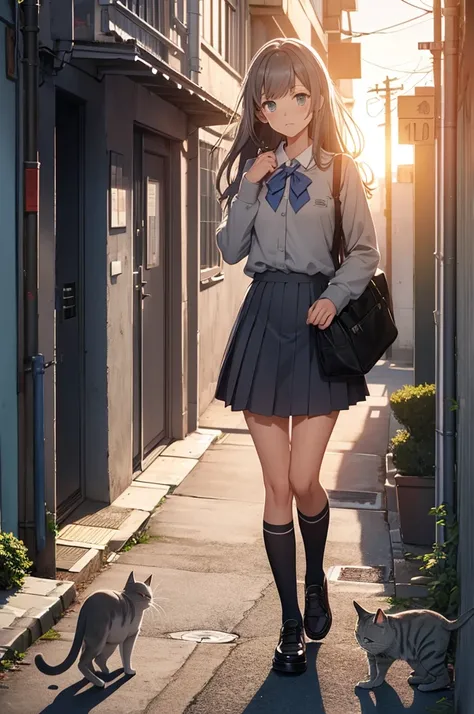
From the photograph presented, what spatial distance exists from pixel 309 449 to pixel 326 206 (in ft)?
3.13

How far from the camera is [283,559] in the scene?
4.65 m

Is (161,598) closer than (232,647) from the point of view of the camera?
No

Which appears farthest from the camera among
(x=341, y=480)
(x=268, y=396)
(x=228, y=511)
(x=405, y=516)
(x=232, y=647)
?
(x=341, y=480)

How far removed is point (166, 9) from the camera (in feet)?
32.7

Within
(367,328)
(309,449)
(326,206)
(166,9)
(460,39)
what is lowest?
(309,449)

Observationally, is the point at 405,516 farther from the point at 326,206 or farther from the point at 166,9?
the point at 166,9

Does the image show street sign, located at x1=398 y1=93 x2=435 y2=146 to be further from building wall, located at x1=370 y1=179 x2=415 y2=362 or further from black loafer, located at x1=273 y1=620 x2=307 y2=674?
building wall, located at x1=370 y1=179 x2=415 y2=362

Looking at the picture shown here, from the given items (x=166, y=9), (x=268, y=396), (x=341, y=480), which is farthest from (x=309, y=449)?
(x=166, y=9)

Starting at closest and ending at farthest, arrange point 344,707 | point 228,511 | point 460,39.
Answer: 1. point 344,707
2. point 460,39
3. point 228,511

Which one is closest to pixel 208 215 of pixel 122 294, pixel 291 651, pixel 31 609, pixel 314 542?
→ pixel 122 294

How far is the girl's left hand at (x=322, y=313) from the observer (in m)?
4.36

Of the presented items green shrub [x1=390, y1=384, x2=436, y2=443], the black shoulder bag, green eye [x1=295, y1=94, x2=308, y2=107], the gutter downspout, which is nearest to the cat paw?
the black shoulder bag

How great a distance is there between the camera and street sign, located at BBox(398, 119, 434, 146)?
9.16 m

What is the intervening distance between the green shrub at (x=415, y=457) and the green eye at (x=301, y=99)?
10.0ft
